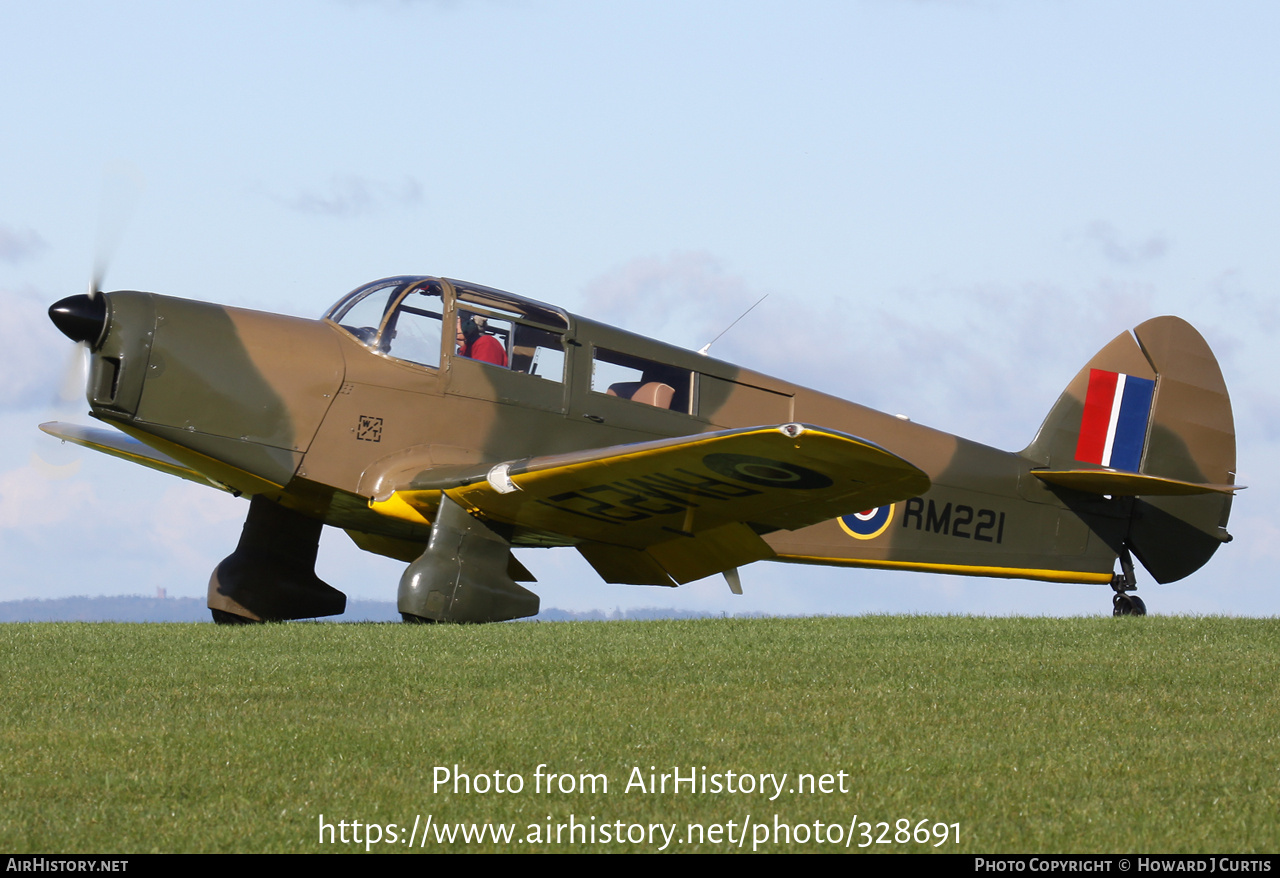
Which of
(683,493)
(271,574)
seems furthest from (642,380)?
(271,574)

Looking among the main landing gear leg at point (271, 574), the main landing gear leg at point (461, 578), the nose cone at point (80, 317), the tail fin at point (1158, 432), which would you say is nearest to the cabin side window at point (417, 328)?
the main landing gear leg at point (461, 578)

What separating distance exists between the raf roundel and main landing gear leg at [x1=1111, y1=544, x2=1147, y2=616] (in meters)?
2.79

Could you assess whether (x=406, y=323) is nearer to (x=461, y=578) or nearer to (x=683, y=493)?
(x=461, y=578)

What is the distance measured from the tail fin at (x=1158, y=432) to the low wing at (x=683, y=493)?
457 centimetres

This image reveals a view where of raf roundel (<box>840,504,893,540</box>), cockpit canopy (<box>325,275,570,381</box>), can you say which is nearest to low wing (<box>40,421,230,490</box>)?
cockpit canopy (<box>325,275,570,381</box>)

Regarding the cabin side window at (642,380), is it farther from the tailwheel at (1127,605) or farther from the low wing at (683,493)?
the tailwheel at (1127,605)

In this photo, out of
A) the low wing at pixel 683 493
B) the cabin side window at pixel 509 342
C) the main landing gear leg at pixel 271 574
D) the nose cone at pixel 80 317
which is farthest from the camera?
the main landing gear leg at pixel 271 574

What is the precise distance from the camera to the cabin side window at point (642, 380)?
1052 cm

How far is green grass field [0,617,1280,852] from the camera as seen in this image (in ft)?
12.8

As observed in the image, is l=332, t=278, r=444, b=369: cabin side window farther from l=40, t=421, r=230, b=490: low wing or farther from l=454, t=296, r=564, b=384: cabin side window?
l=40, t=421, r=230, b=490: low wing

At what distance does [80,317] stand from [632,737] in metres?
5.85

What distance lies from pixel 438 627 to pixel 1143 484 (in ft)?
22.1
